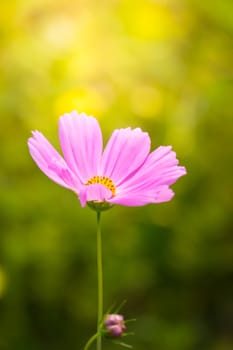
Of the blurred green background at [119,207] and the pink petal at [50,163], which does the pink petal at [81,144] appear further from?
the blurred green background at [119,207]

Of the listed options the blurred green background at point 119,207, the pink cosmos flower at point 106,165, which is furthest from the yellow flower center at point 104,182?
the blurred green background at point 119,207

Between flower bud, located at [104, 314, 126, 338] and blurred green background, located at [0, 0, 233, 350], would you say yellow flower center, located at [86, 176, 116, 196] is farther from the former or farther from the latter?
blurred green background, located at [0, 0, 233, 350]

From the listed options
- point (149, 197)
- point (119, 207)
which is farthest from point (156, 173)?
point (119, 207)

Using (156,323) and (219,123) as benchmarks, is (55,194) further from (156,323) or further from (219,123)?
(219,123)

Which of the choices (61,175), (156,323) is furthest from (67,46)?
(61,175)

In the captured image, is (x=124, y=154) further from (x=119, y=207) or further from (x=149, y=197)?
(x=119, y=207)

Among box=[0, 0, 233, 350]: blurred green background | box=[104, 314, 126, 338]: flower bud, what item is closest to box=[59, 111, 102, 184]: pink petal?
box=[104, 314, 126, 338]: flower bud

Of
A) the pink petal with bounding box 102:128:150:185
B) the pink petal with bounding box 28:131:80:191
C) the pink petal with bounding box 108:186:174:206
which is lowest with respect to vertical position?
the pink petal with bounding box 108:186:174:206
